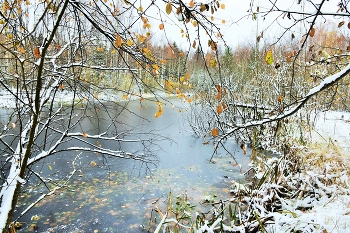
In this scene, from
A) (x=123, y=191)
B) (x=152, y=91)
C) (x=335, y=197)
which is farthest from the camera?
(x=123, y=191)

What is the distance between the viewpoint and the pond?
455 centimetres

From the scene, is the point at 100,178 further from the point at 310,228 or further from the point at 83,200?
the point at 310,228

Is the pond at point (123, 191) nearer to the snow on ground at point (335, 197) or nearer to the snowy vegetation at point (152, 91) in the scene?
the snowy vegetation at point (152, 91)

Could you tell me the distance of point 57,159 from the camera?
7.36 meters

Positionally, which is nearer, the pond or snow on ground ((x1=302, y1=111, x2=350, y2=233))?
snow on ground ((x1=302, y1=111, x2=350, y2=233))

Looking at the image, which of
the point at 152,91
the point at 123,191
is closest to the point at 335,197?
the point at 152,91

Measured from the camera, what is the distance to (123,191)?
19.1 ft

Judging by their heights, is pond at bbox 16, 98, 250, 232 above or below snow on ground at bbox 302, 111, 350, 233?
below

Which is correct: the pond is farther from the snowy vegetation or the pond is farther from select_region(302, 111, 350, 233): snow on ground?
select_region(302, 111, 350, 233): snow on ground

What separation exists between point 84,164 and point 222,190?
150 inches

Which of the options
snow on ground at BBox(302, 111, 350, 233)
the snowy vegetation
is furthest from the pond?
snow on ground at BBox(302, 111, 350, 233)

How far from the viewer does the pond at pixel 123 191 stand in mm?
4555

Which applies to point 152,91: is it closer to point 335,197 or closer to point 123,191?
point 335,197

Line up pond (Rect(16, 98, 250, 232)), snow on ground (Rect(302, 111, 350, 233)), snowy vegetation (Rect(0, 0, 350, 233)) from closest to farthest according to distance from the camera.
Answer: snowy vegetation (Rect(0, 0, 350, 233)) → snow on ground (Rect(302, 111, 350, 233)) → pond (Rect(16, 98, 250, 232))
